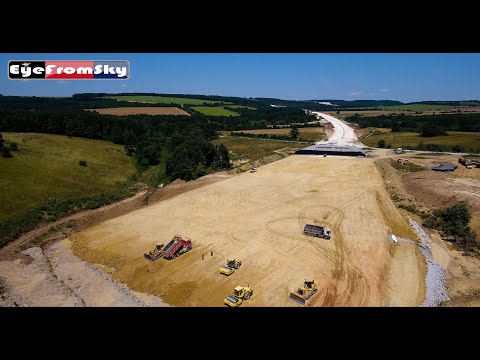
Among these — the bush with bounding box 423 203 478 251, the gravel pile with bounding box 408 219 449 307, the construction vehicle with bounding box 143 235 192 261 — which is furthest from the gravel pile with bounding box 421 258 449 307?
the construction vehicle with bounding box 143 235 192 261

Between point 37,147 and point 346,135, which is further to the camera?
point 346,135

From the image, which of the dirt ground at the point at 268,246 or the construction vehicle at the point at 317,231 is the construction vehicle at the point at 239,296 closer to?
the dirt ground at the point at 268,246

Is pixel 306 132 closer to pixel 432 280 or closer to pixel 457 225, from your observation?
pixel 457 225
